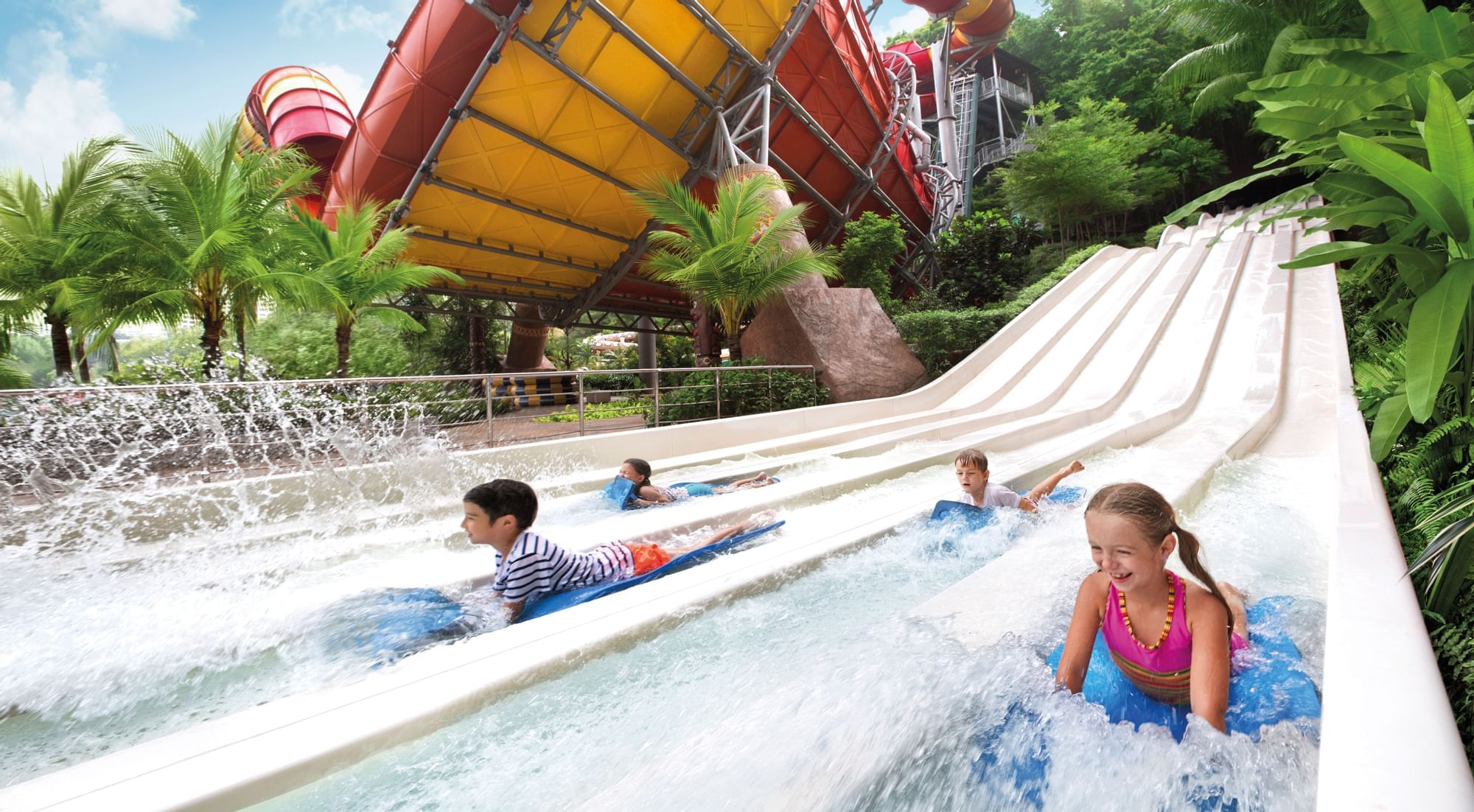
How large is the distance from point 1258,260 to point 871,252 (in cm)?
730

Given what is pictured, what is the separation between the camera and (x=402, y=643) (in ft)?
7.54

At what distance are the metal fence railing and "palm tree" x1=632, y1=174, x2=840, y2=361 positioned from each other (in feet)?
4.72

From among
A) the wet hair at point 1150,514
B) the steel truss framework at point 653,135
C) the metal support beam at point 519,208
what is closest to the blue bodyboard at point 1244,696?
the wet hair at point 1150,514

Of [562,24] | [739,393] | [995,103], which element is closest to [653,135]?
[562,24]

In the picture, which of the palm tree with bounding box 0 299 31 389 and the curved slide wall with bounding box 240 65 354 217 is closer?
the palm tree with bounding box 0 299 31 389

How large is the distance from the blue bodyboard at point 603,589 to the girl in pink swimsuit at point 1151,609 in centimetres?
175

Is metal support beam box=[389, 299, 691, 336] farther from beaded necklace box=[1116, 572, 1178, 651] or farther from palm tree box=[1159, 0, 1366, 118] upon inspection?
palm tree box=[1159, 0, 1366, 118]

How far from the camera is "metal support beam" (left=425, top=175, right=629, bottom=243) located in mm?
10430

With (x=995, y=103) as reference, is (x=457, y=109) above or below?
below

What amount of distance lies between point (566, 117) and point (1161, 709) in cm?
1117

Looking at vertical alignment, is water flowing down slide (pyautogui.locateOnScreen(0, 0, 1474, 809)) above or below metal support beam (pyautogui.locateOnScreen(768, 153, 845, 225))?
below

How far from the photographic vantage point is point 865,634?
2346 mm

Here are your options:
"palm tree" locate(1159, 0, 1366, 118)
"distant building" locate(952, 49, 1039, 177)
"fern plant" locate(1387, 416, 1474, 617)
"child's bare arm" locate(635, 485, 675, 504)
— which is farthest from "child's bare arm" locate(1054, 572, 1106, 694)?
"distant building" locate(952, 49, 1039, 177)

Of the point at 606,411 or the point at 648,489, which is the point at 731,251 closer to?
the point at 606,411
